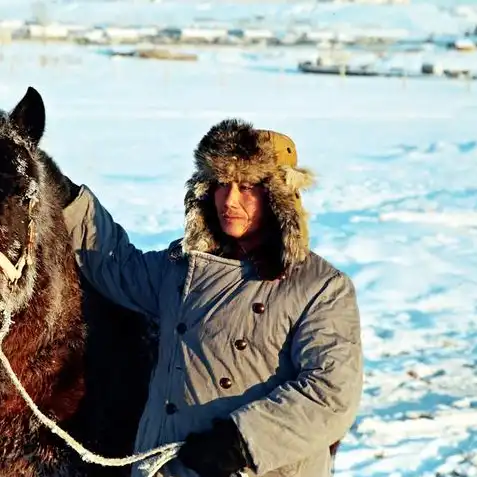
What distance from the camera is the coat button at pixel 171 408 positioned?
7.41ft

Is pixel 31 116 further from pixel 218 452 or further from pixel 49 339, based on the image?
pixel 218 452

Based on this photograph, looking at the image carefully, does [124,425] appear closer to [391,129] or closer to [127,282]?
[127,282]

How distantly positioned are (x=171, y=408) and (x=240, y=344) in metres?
0.28

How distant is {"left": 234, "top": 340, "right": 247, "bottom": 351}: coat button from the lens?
7.14 feet

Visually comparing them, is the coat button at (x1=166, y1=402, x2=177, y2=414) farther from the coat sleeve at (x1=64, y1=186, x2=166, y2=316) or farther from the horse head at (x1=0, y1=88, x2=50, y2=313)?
the horse head at (x1=0, y1=88, x2=50, y2=313)

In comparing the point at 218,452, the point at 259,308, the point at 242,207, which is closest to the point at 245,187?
the point at 242,207

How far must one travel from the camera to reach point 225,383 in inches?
86.2

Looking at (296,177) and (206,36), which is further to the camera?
(206,36)

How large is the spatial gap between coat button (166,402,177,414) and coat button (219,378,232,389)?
162 millimetres

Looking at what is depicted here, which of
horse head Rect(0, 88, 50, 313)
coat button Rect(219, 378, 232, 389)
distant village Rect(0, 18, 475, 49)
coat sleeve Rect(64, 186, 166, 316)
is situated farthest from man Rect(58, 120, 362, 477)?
distant village Rect(0, 18, 475, 49)

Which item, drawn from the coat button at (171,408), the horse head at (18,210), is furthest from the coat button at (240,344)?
the horse head at (18,210)

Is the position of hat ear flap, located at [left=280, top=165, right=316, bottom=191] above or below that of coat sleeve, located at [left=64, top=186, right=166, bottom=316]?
above

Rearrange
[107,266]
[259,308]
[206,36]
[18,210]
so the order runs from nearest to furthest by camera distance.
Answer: [18,210] → [259,308] → [107,266] → [206,36]

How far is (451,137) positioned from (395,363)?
10827 millimetres
